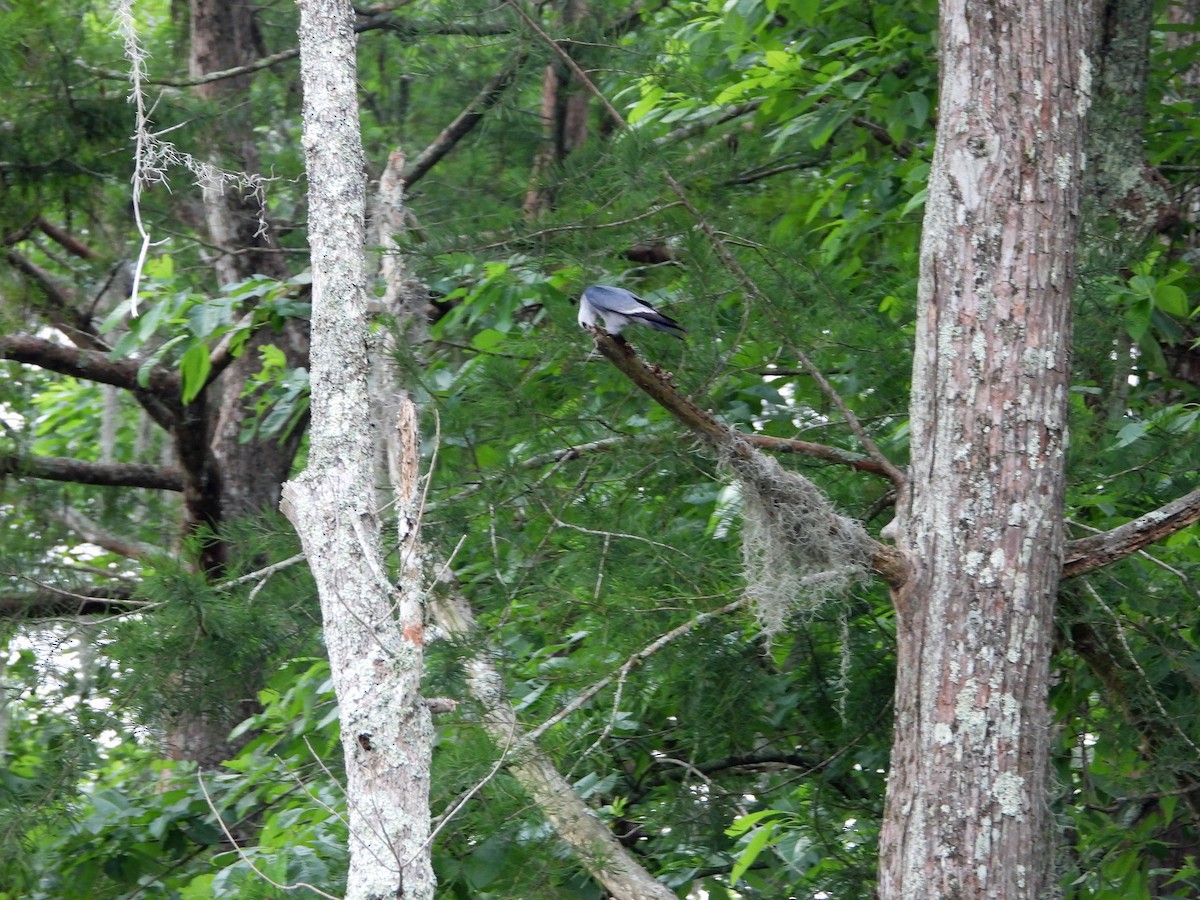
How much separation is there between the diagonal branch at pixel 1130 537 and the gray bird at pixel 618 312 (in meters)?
1.08

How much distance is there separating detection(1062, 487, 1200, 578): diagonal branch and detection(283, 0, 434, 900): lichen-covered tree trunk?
1431 mm

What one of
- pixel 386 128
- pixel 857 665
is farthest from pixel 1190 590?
pixel 386 128

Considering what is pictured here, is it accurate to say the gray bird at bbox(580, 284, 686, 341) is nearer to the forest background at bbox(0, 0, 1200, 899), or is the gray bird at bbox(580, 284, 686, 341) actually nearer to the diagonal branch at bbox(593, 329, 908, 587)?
the forest background at bbox(0, 0, 1200, 899)

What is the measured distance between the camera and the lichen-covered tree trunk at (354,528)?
2.21m

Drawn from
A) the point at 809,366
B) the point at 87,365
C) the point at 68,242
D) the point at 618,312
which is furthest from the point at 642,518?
the point at 68,242

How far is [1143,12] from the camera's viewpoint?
3871 mm

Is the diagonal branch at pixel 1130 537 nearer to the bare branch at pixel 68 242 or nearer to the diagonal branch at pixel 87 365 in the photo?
the diagonal branch at pixel 87 365

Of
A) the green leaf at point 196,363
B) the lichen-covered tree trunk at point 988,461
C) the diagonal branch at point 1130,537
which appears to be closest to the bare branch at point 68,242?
the green leaf at point 196,363

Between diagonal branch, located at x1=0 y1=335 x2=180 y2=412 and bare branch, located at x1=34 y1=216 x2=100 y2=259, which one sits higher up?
bare branch, located at x1=34 y1=216 x2=100 y2=259

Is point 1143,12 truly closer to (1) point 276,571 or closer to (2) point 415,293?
(2) point 415,293

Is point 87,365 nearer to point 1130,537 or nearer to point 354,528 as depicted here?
point 354,528

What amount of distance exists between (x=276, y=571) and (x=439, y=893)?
1.04 meters

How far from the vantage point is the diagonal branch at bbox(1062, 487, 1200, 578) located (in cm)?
265

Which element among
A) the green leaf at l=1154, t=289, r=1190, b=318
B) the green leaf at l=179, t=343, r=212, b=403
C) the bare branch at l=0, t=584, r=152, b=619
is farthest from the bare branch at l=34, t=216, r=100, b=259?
the green leaf at l=1154, t=289, r=1190, b=318
